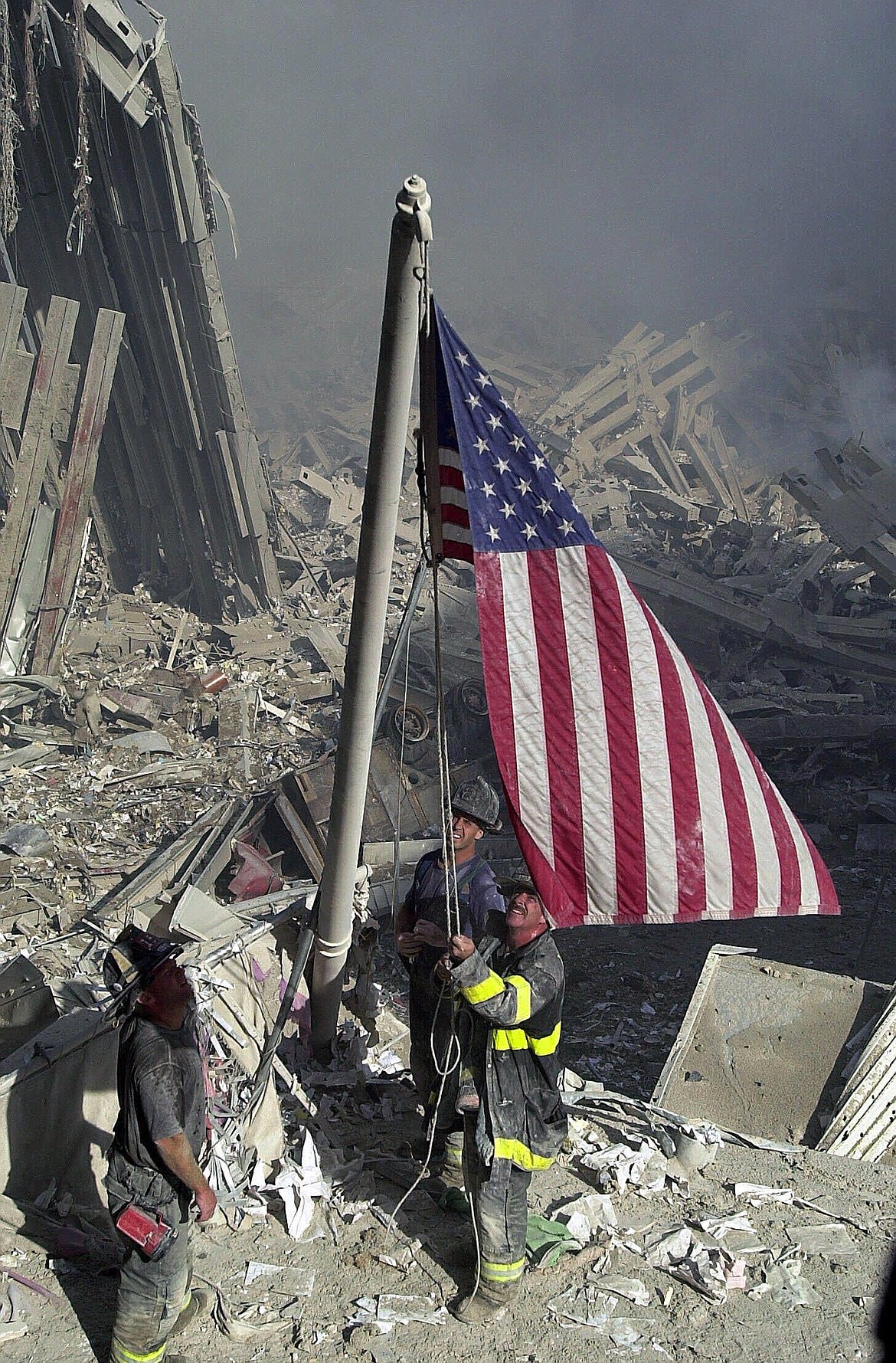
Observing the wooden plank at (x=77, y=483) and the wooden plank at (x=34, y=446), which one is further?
the wooden plank at (x=77, y=483)

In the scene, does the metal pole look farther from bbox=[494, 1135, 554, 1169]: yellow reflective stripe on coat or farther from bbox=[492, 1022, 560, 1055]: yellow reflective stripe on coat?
bbox=[494, 1135, 554, 1169]: yellow reflective stripe on coat

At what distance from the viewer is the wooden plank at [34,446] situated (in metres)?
11.5

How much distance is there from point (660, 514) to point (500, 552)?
16.1m

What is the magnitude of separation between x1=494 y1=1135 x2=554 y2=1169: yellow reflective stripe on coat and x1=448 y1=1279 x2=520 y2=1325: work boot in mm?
420

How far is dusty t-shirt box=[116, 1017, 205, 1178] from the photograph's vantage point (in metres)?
3.21

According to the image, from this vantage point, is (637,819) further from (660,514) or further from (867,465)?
(660,514)

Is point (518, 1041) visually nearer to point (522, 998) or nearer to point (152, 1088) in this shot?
point (522, 998)

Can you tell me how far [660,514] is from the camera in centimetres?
1914

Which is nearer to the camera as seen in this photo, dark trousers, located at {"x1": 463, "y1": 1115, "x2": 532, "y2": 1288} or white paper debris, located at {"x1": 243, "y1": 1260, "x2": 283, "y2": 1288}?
dark trousers, located at {"x1": 463, "y1": 1115, "x2": 532, "y2": 1288}

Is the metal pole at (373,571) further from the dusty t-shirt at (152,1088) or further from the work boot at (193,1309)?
the work boot at (193,1309)

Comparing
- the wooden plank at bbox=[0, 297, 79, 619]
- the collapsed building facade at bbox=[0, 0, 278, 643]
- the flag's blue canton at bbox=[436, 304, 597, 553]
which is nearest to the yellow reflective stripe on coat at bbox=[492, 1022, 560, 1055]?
the flag's blue canton at bbox=[436, 304, 597, 553]

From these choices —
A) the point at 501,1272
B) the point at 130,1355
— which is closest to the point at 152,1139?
the point at 130,1355

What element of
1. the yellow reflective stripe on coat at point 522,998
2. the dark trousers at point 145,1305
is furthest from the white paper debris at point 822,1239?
the dark trousers at point 145,1305

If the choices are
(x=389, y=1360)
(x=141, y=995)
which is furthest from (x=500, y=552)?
(x=389, y=1360)
